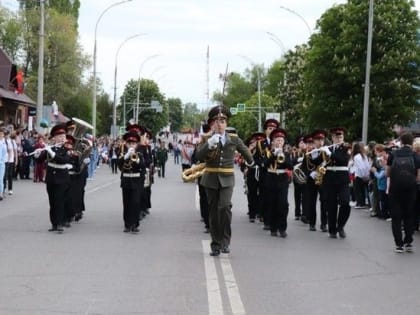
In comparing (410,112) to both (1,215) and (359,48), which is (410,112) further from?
(1,215)

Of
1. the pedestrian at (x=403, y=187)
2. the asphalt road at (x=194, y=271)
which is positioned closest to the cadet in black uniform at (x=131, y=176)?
the asphalt road at (x=194, y=271)

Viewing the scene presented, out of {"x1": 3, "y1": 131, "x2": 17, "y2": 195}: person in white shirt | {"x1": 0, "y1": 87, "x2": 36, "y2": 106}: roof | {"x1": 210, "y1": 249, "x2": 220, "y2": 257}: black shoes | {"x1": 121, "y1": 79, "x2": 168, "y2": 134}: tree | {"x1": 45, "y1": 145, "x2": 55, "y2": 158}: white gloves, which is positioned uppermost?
{"x1": 121, "y1": 79, "x2": 168, "y2": 134}: tree

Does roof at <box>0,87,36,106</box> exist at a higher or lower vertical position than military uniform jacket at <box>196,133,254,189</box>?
higher

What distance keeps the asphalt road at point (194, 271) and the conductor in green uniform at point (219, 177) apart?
0.32 meters

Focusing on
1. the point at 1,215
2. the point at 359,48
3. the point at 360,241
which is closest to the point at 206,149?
the point at 360,241

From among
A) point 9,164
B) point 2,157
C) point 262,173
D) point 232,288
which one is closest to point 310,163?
point 262,173

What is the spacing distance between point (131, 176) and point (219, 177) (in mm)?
3403

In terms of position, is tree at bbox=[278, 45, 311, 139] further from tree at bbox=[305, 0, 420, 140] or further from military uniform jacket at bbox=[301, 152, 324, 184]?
military uniform jacket at bbox=[301, 152, 324, 184]

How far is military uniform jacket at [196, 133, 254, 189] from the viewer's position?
11383 mm

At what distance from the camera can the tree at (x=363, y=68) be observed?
38375 mm

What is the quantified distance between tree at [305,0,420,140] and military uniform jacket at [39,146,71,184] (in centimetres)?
2580

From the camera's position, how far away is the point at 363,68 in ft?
128

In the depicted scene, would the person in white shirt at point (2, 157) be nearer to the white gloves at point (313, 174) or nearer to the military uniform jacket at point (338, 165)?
the white gloves at point (313, 174)

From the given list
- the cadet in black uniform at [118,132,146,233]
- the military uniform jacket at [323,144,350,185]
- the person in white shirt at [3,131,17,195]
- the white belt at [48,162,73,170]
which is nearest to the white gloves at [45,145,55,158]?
the white belt at [48,162,73,170]
